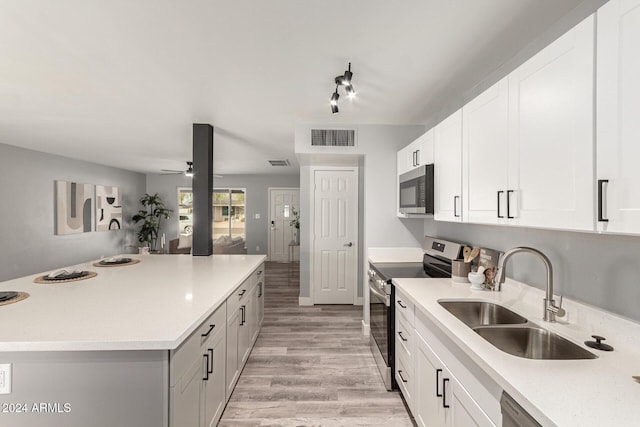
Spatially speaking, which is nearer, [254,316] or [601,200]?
[601,200]

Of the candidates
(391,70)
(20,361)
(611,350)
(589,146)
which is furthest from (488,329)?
(20,361)

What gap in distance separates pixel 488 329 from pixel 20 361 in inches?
82.5

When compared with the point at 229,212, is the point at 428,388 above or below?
below

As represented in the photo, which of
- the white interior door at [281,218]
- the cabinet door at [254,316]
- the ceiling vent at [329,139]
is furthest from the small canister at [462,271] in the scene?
the white interior door at [281,218]

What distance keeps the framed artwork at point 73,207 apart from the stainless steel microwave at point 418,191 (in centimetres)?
619

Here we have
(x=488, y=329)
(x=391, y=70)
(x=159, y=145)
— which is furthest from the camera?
(x=159, y=145)

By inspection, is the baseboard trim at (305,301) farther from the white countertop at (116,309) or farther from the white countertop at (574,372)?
the white countertop at (574,372)

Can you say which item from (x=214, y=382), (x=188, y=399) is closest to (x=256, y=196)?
(x=214, y=382)

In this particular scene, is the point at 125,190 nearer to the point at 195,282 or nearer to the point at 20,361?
the point at 195,282

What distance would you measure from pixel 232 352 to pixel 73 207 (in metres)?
5.54

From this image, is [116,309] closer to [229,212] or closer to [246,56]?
[246,56]

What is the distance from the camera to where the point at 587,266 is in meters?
1.30

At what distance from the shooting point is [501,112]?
4.67 ft

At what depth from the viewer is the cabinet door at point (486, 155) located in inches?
55.6
